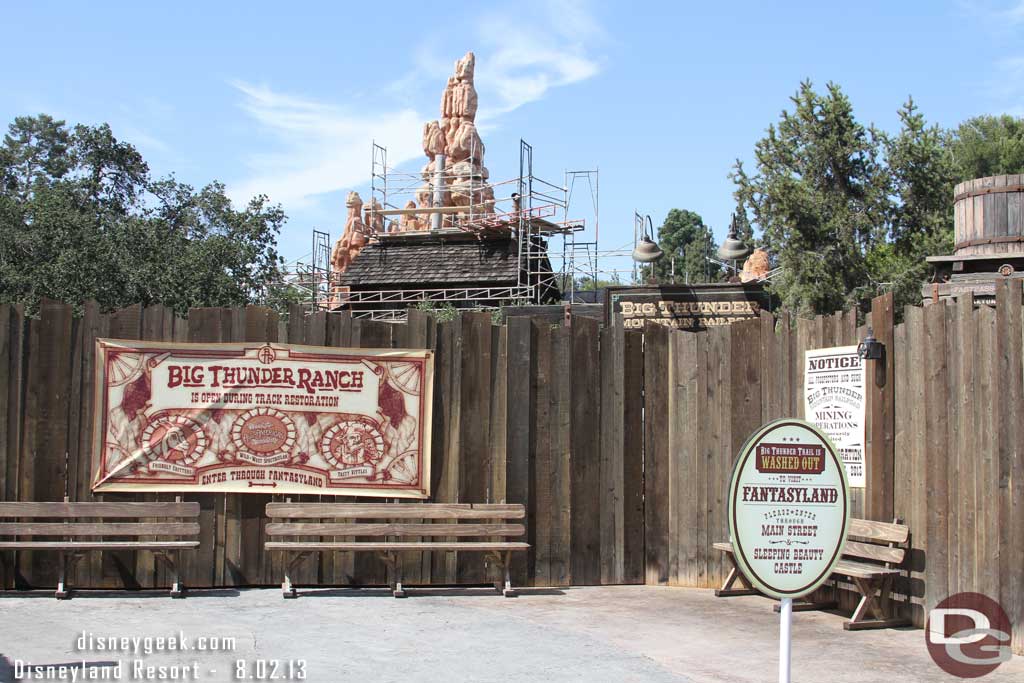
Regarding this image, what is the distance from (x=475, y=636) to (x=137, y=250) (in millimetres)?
26654

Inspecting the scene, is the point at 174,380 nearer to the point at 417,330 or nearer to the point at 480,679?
the point at 417,330

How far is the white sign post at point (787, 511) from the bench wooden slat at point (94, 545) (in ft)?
22.0

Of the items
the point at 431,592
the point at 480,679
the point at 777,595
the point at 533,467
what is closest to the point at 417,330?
the point at 533,467

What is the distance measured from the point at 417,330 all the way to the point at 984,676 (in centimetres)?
591

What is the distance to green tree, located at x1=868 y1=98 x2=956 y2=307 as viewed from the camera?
31.2 metres

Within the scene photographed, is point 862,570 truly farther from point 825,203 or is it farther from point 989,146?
point 989,146

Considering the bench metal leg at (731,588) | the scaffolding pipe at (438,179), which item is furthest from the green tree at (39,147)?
the bench metal leg at (731,588)

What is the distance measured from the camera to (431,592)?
10523 millimetres

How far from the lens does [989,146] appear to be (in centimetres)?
4706

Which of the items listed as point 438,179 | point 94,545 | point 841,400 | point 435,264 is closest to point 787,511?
point 841,400

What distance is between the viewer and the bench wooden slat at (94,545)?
973 cm

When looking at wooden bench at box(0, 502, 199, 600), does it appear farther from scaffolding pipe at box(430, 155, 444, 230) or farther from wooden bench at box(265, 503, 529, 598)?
scaffolding pipe at box(430, 155, 444, 230)

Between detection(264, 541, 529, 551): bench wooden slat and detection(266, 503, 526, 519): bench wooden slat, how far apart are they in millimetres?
252

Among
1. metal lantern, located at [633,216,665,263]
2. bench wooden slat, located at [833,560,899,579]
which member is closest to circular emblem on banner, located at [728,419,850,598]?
bench wooden slat, located at [833,560,899,579]
